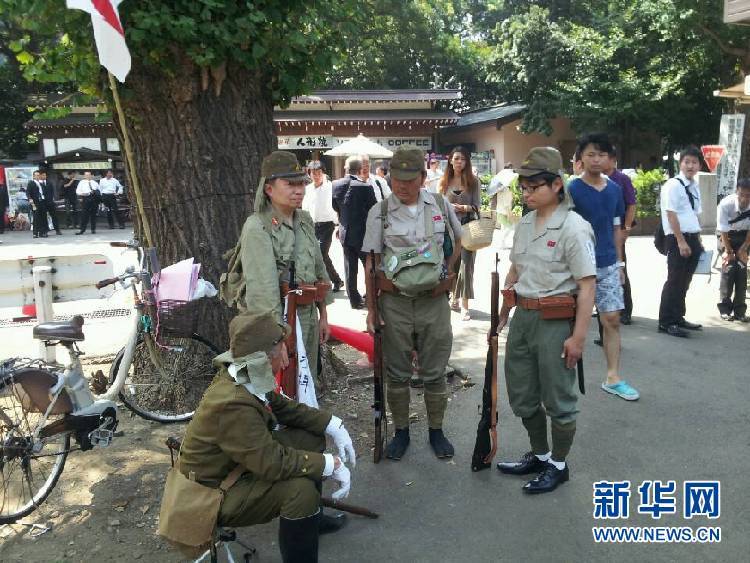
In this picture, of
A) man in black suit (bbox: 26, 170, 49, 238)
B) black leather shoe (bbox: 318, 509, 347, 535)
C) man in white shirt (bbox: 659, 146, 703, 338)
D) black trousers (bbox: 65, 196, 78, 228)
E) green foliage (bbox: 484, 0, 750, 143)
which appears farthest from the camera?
black trousers (bbox: 65, 196, 78, 228)

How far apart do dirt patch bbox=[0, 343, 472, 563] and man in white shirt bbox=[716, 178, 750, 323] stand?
163 inches

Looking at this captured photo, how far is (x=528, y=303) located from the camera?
3424 millimetres

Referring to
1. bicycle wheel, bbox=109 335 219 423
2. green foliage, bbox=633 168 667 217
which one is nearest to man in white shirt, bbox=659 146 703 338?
bicycle wheel, bbox=109 335 219 423

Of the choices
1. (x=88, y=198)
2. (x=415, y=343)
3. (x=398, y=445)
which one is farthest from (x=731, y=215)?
(x=88, y=198)

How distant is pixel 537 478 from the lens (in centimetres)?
357

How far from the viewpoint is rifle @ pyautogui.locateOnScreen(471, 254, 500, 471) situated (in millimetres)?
3623

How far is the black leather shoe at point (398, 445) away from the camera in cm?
393

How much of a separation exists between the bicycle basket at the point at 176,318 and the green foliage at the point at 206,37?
1.55m

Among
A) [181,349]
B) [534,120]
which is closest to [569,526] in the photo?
[181,349]

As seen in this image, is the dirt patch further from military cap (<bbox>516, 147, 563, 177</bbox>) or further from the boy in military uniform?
military cap (<bbox>516, 147, 563, 177</bbox>)

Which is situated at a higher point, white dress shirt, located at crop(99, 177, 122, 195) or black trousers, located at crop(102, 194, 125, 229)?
white dress shirt, located at crop(99, 177, 122, 195)

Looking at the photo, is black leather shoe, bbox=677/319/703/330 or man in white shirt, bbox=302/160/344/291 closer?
black leather shoe, bbox=677/319/703/330

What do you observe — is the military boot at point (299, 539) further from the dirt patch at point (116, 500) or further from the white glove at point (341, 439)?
the dirt patch at point (116, 500)

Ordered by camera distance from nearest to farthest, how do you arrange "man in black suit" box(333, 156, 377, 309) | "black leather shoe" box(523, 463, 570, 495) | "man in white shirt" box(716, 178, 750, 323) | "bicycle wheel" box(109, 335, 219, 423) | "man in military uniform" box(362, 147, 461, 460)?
"black leather shoe" box(523, 463, 570, 495) → "man in military uniform" box(362, 147, 461, 460) → "bicycle wheel" box(109, 335, 219, 423) → "man in white shirt" box(716, 178, 750, 323) → "man in black suit" box(333, 156, 377, 309)
